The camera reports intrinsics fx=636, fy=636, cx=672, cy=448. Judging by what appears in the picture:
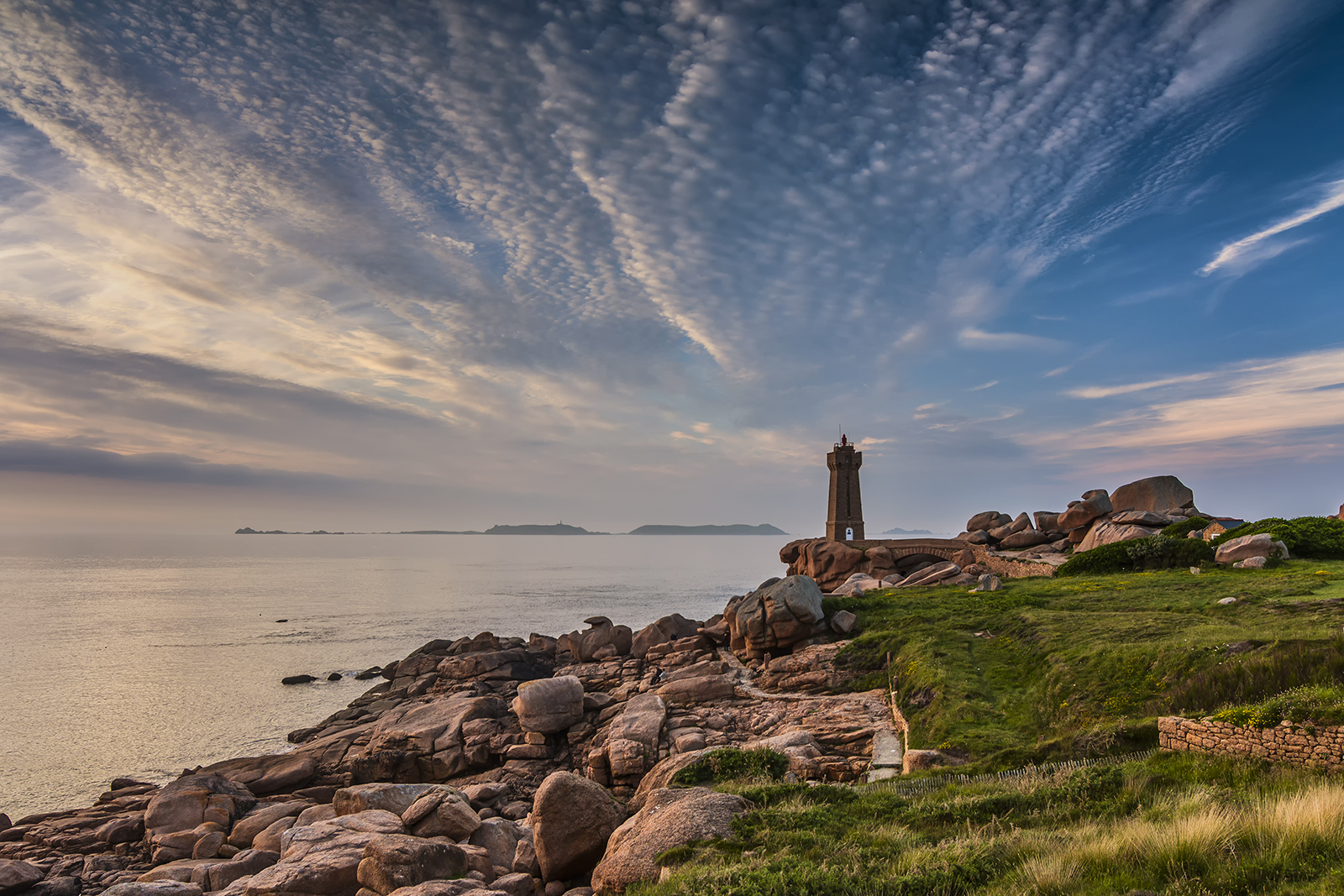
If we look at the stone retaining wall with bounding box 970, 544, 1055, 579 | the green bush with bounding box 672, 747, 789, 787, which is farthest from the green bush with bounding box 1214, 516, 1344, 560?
the green bush with bounding box 672, 747, 789, 787

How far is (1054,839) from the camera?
26.1ft

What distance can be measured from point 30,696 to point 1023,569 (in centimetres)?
6400

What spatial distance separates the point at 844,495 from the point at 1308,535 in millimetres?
37455

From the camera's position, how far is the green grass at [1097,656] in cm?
1298

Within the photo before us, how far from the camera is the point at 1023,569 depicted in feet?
134

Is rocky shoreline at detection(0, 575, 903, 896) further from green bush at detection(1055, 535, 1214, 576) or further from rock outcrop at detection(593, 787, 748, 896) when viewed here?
green bush at detection(1055, 535, 1214, 576)

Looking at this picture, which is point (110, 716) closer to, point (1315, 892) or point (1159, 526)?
point (1315, 892)

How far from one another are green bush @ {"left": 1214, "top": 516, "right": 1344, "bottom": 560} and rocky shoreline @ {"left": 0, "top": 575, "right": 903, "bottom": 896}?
19.7 metres

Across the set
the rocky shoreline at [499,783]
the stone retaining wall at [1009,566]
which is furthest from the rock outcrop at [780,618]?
the stone retaining wall at [1009,566]

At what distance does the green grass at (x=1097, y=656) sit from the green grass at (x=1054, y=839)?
289 cm

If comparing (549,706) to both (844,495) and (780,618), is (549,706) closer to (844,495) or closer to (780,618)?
(780,618)

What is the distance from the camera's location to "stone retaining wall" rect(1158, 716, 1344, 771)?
31.2ft

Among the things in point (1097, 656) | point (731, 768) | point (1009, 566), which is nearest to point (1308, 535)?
point (1009, 566)

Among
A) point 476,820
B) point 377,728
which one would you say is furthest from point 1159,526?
point 377,728
